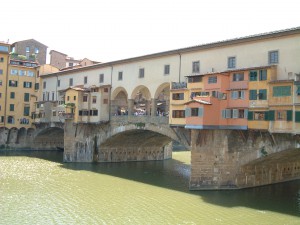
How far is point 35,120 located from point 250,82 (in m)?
44.2

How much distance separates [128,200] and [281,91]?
14.8m

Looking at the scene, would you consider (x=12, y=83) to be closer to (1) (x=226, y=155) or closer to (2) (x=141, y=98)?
(2) (x=141, y=98)

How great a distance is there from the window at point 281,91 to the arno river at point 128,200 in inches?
351

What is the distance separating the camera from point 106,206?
86.7 ft

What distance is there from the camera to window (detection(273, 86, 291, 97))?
27.0 m

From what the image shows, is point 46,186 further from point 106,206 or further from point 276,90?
point 276,90

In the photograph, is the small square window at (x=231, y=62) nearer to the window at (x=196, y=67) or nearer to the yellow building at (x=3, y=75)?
the window at (x=196, y=67)

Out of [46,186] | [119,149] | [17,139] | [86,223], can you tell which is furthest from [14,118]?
[86,223]

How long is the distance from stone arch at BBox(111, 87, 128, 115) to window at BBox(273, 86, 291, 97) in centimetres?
2278

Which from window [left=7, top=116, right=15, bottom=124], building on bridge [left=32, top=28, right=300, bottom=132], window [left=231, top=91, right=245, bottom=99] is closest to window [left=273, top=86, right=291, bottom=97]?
building on bridge [left=32, top=28, right=300, bottom=132]

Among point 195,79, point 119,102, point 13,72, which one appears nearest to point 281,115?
point 195,79

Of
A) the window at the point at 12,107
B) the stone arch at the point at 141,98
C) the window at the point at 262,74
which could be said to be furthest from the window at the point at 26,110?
the window at the point at 262,74

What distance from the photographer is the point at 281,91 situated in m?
27.4

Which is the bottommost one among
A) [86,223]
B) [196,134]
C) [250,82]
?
[86,223]
